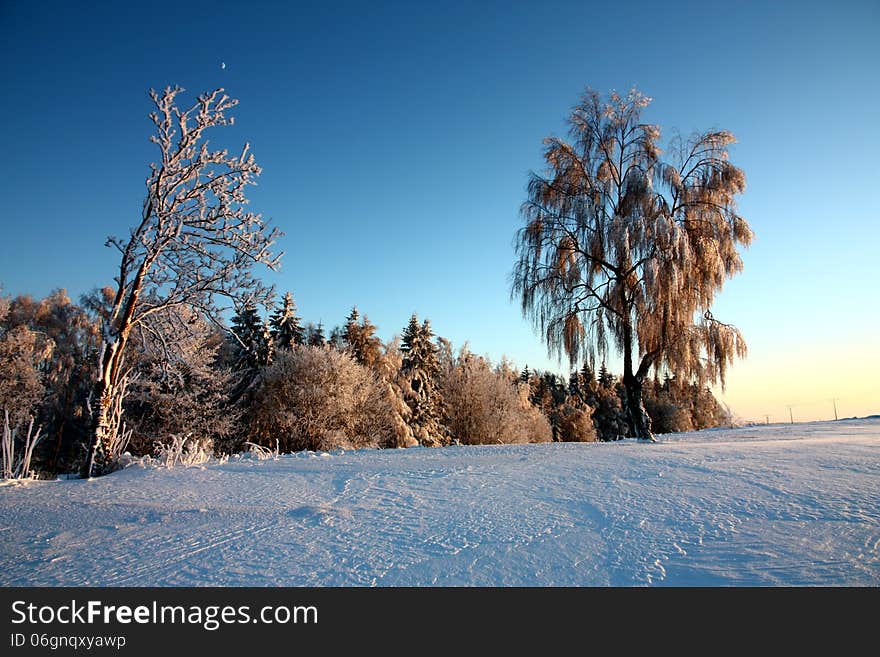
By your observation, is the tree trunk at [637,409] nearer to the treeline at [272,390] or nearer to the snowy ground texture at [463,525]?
the snowy ground texture at [463,525]

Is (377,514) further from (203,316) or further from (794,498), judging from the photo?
(203,316)

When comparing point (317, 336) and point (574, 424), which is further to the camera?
point (574, 424)

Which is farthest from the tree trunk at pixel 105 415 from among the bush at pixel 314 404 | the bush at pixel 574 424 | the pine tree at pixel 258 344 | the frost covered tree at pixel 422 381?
the bush at pixel 574 424

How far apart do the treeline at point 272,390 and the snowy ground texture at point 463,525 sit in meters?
15.0

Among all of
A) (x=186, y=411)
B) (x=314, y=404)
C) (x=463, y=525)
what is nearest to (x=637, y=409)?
(x=463, y=525)

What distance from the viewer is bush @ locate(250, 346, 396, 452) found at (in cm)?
2484

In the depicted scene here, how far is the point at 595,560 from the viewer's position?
9.99 ft

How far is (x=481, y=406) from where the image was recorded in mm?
30016

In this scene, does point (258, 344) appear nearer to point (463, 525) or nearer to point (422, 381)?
point (422, 381)

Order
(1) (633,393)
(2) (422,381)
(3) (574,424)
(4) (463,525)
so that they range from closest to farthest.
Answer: (4) (463,525) < (1) (633,393) < (2) (422,381) < (3) (574,424)

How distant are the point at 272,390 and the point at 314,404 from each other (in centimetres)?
270
